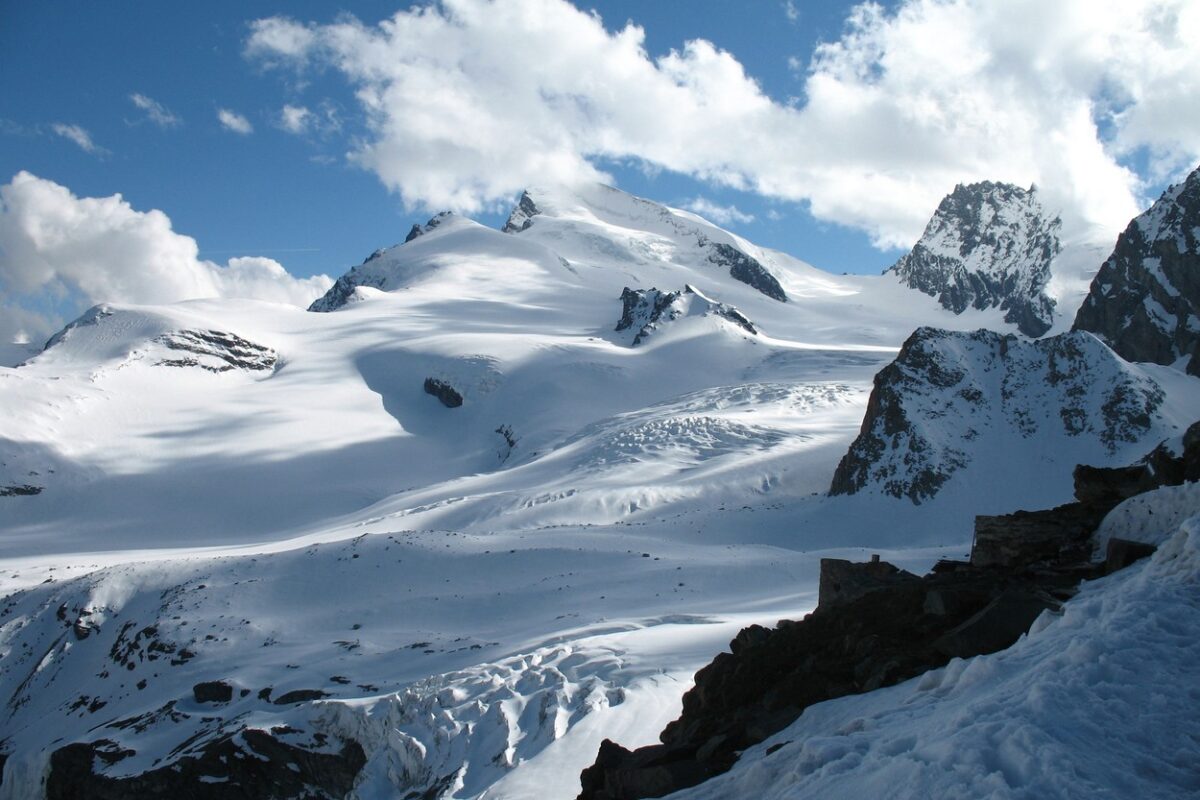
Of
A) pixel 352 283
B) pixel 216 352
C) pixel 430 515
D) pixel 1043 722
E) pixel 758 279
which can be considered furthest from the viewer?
pixel 758 279

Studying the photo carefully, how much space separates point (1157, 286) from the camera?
91.6 m

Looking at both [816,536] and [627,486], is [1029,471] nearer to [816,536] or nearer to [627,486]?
[816,536]

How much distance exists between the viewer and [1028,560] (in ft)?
41.1

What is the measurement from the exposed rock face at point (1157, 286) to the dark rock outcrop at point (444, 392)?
206ft

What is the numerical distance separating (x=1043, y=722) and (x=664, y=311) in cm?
11221

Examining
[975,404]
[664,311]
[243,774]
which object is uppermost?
[664,311]

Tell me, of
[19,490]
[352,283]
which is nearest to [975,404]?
[19,490]

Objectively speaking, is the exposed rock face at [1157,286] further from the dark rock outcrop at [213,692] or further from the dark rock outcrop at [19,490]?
the dark rock outcrop at [19,490]

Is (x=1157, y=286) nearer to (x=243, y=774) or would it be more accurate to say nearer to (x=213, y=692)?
(x=213, y=692)

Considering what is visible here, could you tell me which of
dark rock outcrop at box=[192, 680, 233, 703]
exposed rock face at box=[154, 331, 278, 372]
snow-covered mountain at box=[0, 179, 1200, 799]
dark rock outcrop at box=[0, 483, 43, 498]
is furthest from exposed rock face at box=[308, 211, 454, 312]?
dark rock outcrop at box=[192, 680, 233, 703]

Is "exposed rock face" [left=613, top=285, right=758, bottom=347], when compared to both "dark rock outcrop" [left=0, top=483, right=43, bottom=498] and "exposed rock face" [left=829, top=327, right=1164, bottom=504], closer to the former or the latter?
"exposed rock face" [left=829, top=327, right=1164, bottom=504]

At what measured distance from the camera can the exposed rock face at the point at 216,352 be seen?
332 ft

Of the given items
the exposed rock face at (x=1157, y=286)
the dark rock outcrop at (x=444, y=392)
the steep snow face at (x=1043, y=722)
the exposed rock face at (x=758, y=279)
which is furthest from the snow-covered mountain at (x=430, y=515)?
the exposed rock face at (x=758, y=279)

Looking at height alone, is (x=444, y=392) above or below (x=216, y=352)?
below
